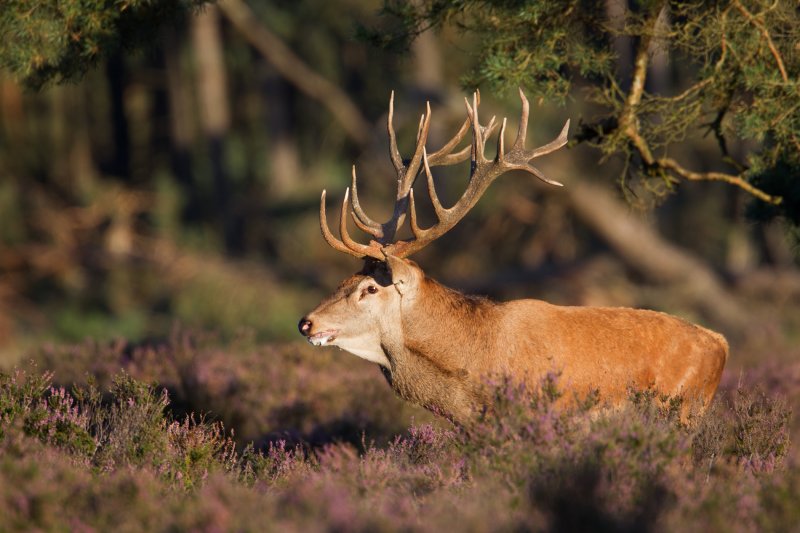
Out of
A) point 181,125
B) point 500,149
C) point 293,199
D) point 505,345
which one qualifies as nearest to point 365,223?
point 500,149

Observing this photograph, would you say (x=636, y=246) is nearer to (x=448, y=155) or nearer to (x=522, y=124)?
(x=448, y=155)

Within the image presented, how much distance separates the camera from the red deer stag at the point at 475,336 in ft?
25.0

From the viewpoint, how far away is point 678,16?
885 centimetres

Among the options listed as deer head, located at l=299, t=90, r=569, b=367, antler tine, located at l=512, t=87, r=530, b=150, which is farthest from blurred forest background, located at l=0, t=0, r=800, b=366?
deer head, located at l=299, t=90, r=569, b=367

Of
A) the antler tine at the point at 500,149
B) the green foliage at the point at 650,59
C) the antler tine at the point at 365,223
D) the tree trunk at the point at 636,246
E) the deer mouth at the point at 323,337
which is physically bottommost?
the tree trunk at the point at 636,246

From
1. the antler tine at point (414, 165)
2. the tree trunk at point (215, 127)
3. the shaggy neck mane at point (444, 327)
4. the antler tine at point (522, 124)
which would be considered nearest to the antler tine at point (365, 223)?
the antler tine at point (414, 165)

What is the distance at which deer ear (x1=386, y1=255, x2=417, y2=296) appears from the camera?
7.66m

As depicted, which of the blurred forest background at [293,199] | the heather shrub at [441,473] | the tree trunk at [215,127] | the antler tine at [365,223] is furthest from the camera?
the tree trunk at [215,127]

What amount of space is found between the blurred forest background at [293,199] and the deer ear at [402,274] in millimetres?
2107

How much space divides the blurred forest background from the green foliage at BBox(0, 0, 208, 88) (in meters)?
0.20

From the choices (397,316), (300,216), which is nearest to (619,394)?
(397,316)

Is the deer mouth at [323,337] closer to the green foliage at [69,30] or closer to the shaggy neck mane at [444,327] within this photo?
the shaggy neck mane at [444,327]

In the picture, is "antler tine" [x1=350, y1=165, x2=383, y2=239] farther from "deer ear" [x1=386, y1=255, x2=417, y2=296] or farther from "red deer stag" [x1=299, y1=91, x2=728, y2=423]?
"deer ear" [x1=386, y1=255, x2=417, y2=296]

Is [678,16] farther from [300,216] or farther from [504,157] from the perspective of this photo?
[300,216]
